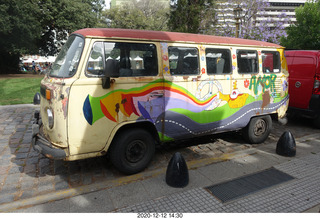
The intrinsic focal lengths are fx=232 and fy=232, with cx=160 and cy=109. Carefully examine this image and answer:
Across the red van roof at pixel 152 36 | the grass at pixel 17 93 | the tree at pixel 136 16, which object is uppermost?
the tree at pixel 136 16

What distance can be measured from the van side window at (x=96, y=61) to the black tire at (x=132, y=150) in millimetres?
1090

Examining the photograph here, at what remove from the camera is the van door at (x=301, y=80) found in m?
6.77

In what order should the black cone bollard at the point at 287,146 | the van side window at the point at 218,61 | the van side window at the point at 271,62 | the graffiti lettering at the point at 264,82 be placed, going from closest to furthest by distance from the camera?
the van side window at the point at 218,61 → the black cone bollard at the point at 287,146 → the graffiti lettering at the point at 264,82 → the van side window at the point at 271,62

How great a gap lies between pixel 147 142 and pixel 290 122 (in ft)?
19.7

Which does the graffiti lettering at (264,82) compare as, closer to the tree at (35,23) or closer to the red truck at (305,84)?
the red truck at (305,84)

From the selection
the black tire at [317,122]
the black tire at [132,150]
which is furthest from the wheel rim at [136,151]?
the black tire at [317,122]

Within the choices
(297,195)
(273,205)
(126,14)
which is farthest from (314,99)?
(126,14)

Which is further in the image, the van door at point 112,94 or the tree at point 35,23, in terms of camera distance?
the tree at point 35,23

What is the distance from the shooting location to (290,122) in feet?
25.9

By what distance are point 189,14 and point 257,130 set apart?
10.1 m

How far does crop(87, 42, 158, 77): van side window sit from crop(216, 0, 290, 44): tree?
60.9ft

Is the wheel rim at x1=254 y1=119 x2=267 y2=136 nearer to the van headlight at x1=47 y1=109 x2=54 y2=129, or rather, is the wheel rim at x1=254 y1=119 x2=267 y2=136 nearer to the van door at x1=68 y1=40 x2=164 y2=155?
the van door at x1=68 y1=40 x2=164 y2=155

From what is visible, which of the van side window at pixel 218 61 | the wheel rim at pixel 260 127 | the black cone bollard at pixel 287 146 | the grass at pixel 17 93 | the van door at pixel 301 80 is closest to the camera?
the van side window at pixel 218 61

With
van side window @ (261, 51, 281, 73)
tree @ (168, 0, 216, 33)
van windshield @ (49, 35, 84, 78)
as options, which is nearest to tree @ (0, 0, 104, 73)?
tree @ (168, 0, 216, 33)
